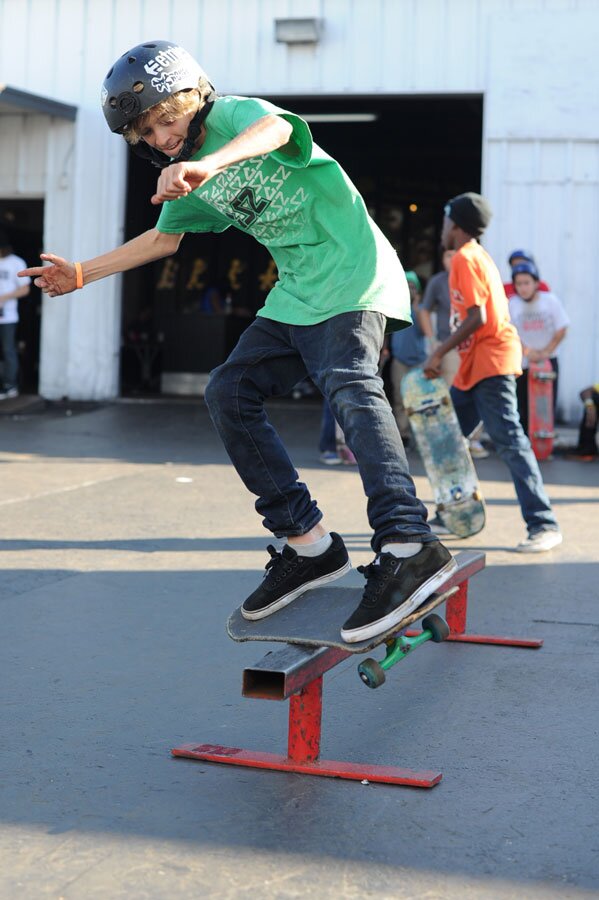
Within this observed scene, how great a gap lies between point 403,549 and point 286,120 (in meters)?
1.33

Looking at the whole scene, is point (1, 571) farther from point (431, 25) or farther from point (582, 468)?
point (431, 25)

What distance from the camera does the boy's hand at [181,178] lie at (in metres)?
3.19

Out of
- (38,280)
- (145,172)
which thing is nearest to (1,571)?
(38,280)

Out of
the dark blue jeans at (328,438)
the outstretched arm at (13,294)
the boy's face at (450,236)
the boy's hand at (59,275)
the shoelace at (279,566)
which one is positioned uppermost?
the outstretched arm at (13,294)

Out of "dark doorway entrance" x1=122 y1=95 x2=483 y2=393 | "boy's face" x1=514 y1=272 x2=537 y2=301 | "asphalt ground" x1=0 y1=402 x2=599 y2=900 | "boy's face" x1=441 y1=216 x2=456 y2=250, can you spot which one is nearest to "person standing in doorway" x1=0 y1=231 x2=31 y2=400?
"dark doorway entrance" x1=122 y1=95 x2=483 y2=393

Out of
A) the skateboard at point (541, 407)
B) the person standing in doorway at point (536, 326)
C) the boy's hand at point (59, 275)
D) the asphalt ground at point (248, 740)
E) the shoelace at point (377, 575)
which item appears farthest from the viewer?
the skateboard at point (541, 407)

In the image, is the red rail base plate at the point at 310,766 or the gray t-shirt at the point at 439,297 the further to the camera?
the gray t-shirt at the point at 439,297

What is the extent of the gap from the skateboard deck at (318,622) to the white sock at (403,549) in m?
0.15

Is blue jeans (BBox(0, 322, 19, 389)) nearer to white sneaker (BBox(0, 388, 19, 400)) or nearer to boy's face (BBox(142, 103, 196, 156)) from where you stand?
white sneaker (BBox(0, 388, 19, 400))

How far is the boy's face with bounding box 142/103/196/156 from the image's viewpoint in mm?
3729

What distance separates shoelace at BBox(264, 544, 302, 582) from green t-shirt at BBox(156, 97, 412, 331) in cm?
78

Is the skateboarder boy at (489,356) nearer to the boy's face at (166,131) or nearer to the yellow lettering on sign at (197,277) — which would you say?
the boy's face at (166,131)

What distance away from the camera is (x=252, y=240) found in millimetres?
25438

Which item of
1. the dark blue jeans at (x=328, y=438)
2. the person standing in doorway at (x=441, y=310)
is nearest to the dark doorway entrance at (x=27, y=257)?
the dark blue jeans at (x=328, y=438)
